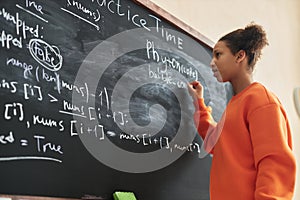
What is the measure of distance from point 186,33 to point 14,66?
33.8 inches

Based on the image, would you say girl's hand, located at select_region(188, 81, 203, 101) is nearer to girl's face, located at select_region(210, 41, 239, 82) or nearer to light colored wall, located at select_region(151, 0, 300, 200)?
girl's face, located at select_region(210, 41, 239, 82)

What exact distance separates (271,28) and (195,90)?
3.67ft

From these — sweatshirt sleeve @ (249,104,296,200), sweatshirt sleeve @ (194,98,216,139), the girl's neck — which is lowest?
sweatshirt sleeve @ (249,104,296,200)

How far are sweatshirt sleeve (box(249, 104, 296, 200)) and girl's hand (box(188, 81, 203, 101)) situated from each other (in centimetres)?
30

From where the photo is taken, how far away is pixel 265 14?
270 centimetres

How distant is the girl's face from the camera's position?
168 cm

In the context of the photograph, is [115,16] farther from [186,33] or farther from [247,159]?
[247,159]

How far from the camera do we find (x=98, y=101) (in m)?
1.40

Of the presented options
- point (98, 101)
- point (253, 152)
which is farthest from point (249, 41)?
point (98, 101)

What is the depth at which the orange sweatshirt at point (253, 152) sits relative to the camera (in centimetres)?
144

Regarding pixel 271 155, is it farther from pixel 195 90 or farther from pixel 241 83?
pixel 195 90

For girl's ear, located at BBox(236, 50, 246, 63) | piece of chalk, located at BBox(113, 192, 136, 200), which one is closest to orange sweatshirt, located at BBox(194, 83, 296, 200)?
girl's ear, located at BBox(236, 50, 246, 63)

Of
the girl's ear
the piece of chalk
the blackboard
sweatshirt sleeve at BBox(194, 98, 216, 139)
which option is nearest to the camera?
the blackboard

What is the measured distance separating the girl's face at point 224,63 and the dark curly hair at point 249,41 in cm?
2
